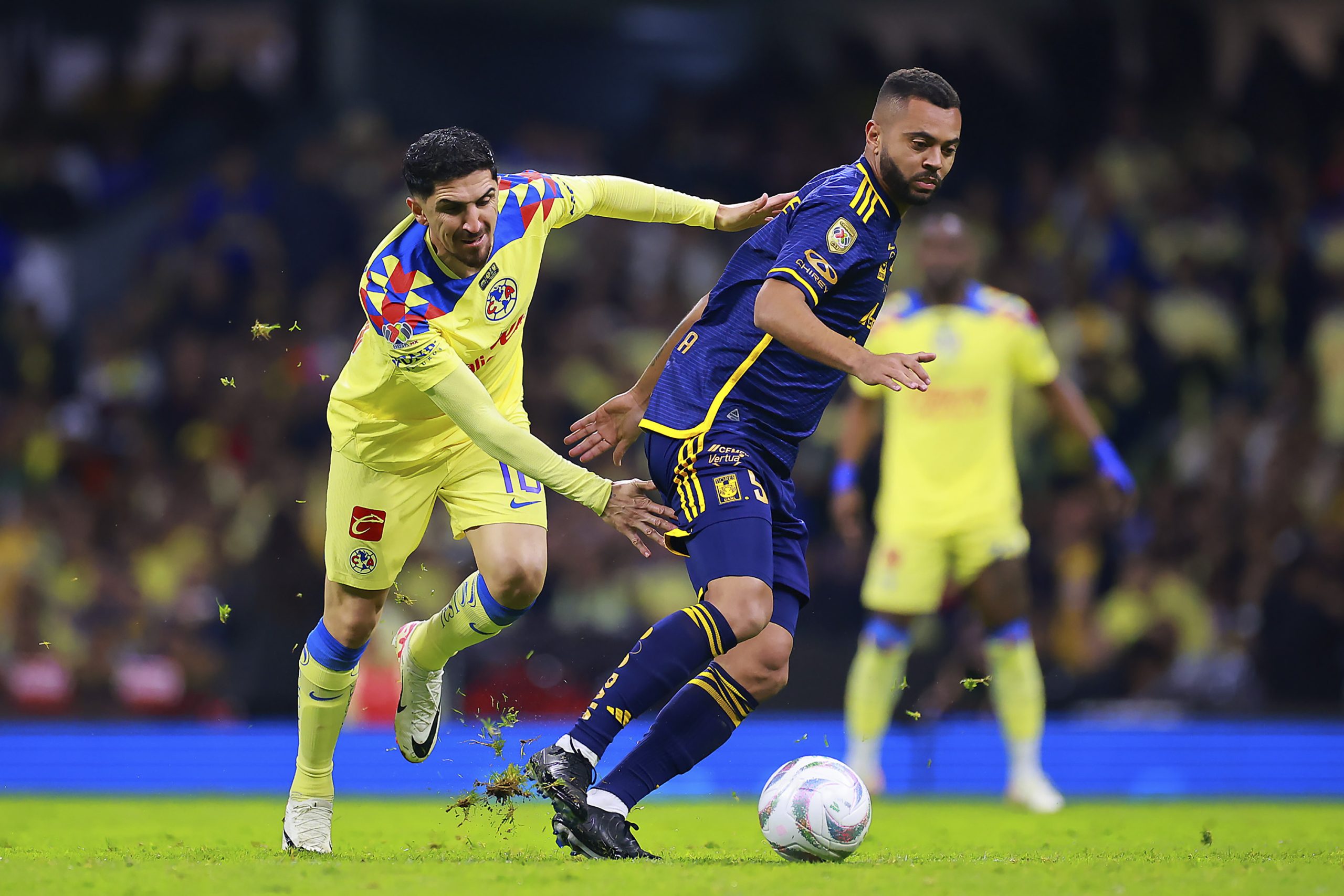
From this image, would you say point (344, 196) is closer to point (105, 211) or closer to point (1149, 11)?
point (105, 211)

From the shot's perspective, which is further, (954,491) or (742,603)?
(954,491)

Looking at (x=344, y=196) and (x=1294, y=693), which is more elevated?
(x=344, y=196)

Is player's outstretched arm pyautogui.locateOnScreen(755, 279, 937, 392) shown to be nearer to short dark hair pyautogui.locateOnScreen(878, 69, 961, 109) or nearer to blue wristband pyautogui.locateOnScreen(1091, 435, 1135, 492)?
short dark hair pyautogui.locateOnScreen(878, 69, 961, 109)

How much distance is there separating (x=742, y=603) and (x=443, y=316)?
4.65 feet

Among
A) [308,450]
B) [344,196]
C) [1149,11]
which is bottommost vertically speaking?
[308,450]

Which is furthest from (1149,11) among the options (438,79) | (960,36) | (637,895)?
(637,895)

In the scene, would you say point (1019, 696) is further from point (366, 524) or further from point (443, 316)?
point (443, 316)

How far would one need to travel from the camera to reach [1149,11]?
45.3ft

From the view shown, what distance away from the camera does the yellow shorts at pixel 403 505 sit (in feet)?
18.5

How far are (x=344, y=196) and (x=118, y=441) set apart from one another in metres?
2.65

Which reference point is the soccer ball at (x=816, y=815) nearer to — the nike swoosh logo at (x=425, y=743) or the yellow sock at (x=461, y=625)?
the yellow sock at (x=461, y=625)

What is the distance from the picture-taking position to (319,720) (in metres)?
5.69

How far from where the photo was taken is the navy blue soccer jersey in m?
4.96

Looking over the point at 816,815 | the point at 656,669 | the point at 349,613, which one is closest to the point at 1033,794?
the point at 816,815
